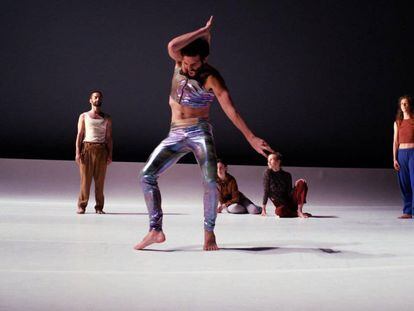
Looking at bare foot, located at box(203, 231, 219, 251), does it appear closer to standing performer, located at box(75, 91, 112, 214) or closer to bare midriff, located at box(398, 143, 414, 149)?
standing performer, located at box(75, 91, 112, 214)

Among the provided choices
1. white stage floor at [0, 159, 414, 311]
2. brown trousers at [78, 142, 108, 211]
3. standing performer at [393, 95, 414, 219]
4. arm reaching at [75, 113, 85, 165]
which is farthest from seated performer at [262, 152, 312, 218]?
arm reaching at [75, 113, 85, 165]

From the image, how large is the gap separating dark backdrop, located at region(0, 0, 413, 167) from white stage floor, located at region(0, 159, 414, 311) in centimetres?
256

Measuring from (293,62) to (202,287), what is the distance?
709 cm

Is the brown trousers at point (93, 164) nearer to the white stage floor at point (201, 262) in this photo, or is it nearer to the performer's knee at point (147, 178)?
the white stage floor at point (201, 262)

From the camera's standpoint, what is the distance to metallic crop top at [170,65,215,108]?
10.5 feet

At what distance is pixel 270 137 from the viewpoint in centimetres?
885

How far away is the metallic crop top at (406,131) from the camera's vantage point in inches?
216

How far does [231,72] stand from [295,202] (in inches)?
147

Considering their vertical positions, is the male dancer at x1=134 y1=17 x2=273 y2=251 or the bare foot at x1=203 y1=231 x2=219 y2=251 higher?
the male dancer at x1=134 y1=17 x2=273 y2=251

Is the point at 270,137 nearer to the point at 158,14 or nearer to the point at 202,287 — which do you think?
the point at 158,14

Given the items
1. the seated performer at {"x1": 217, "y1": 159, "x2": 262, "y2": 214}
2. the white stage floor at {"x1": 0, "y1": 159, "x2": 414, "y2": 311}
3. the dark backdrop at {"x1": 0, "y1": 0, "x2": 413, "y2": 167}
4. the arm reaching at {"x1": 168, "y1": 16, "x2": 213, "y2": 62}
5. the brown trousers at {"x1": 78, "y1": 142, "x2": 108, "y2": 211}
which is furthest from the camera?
the dark backdrop at {"x1": 0, "y1": 0, "x2": 413, "y2": 167}

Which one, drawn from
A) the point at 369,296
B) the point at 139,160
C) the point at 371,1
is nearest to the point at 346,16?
the point at 371,1

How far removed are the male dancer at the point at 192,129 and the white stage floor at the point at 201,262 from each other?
0.21m

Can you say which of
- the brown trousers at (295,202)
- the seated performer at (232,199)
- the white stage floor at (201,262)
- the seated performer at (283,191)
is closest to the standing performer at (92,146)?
the white stage floor at (201,262)
